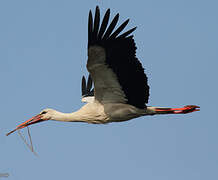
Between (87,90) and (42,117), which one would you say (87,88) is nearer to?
(87,90)

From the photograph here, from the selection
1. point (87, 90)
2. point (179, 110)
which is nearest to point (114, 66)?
point (179, 110)

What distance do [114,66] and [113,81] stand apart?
Result: 0.50 metres

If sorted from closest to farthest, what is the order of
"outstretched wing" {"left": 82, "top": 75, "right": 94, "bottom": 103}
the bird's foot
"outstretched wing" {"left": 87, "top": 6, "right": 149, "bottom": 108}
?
"outstretched wing" {"left": 87, "top": 6, "right": 149, "bottom": 108} → the bird's foot → "outstretched wing" {"left": 82, "top": 75, "right": 94, "bottom": 103}

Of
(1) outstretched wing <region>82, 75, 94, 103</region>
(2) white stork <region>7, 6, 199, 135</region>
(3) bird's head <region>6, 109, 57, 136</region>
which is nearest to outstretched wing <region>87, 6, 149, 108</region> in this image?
(2) white stork <region>7, 6, 199, 135</region>

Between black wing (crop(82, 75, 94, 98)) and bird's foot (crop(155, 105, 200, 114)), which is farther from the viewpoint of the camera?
black wing (crop(82, 75, 94, 98))

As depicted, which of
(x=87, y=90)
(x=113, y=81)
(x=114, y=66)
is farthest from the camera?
(x=87, y=90)

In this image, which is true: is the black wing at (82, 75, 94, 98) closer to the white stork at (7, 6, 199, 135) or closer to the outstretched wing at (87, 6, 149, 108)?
the white stork at (7, 6, 199, 135)

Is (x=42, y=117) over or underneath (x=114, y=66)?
underneath

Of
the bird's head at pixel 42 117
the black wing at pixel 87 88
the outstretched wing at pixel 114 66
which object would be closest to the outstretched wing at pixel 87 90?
the black wing at pixel 87 88

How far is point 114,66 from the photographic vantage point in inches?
416

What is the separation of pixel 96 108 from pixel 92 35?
6.61ft

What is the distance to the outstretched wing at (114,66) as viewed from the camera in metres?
10.2

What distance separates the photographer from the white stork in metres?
10.2

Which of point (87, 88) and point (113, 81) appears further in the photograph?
point (87, 88)
